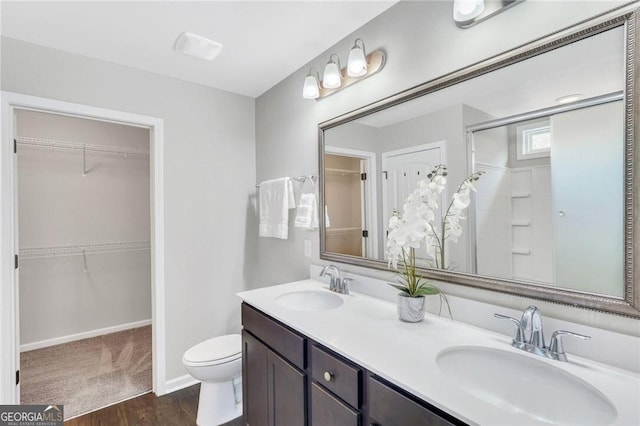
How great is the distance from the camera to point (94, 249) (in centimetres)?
318

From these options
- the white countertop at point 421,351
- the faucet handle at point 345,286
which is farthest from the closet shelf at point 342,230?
the white countertop at point 421,351

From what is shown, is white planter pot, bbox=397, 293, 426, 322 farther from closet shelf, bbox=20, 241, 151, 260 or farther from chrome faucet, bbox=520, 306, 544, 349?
closet shelf, bbox=20, 241, 151, 260

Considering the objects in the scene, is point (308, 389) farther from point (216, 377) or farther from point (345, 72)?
point (345, 72)

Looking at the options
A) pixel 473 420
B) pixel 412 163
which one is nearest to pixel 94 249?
pixel 412 163

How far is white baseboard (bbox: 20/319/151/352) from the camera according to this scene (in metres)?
2.87

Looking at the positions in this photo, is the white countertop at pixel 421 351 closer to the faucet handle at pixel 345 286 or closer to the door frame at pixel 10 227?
the faucet handle at pixel 345 286

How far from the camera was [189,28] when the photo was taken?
172 cm

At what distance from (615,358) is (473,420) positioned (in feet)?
1.80

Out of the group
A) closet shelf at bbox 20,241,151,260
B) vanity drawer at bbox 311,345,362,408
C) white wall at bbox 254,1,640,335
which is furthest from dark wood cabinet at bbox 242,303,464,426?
closet shelf at bbox 20,241,151,260

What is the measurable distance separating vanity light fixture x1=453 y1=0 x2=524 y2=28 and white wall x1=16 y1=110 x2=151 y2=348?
3.44 m

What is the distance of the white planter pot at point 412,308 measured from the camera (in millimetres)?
1232

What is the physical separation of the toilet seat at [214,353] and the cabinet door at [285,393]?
1.78ft

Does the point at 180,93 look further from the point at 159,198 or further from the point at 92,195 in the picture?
the point at 92,195

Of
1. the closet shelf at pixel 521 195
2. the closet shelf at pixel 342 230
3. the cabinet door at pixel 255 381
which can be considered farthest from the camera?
the closet shelf at pixel 342 230
